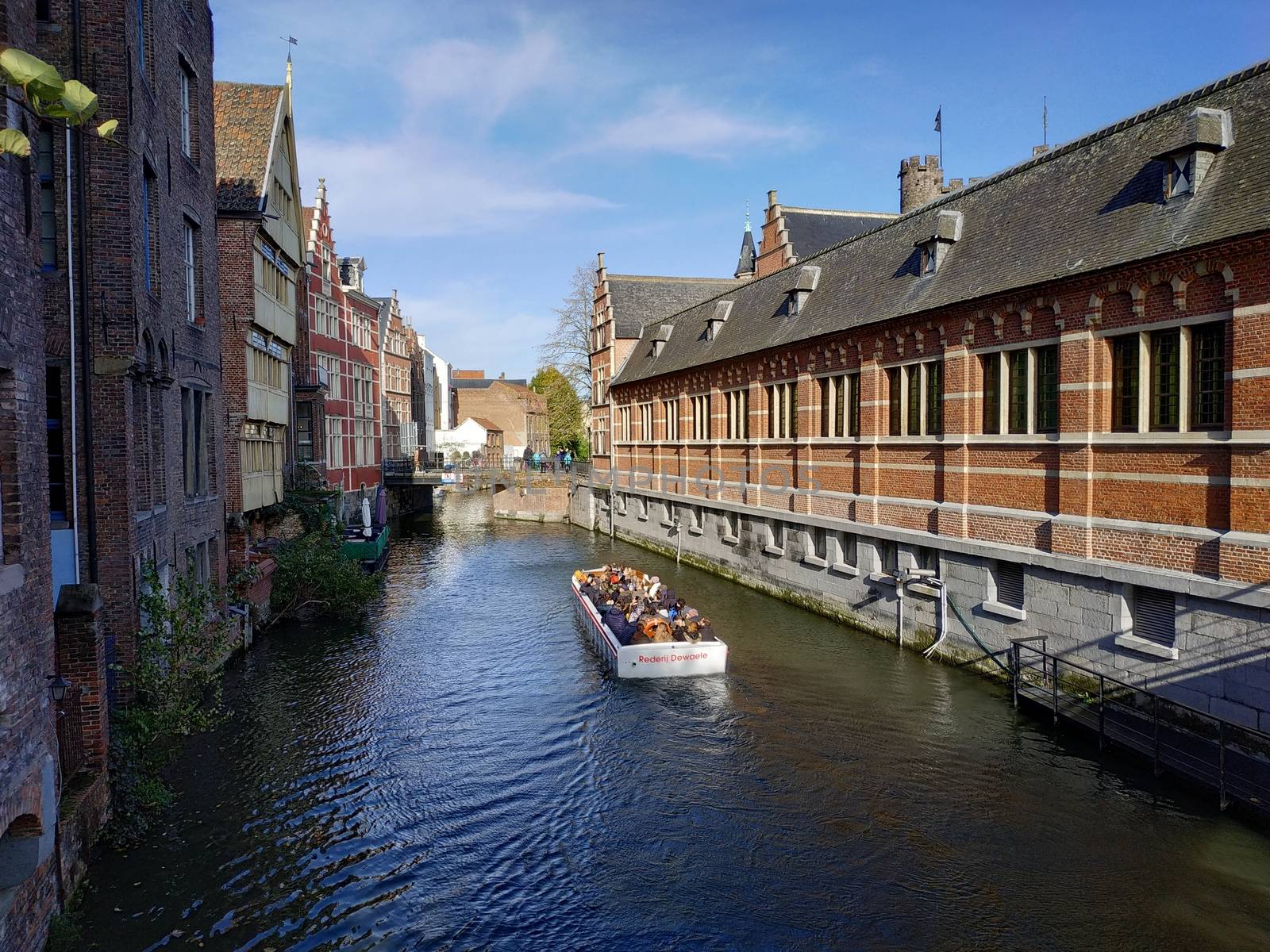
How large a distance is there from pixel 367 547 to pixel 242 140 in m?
12.2

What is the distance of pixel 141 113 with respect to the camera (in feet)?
39.9

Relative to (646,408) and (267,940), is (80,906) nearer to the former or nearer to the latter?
(267,940)

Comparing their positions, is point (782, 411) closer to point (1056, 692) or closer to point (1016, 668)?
point (1016, 668)

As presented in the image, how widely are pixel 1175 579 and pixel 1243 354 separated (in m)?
2.87

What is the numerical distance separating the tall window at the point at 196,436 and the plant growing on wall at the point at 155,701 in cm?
266

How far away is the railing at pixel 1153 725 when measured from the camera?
394 inches

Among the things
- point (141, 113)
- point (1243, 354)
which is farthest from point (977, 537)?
point (141, 113)

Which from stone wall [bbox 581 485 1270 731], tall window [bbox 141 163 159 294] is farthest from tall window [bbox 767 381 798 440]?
tall window [bbox 141 163 159 294]

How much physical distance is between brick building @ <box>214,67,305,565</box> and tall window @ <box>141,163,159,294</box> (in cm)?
645

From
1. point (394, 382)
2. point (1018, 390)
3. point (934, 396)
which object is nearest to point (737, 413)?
point (934, 396)

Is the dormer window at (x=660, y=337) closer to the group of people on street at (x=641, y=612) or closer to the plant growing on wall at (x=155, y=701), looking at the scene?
the group of people on street at (x=641, y=612)

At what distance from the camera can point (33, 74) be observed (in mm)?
3516

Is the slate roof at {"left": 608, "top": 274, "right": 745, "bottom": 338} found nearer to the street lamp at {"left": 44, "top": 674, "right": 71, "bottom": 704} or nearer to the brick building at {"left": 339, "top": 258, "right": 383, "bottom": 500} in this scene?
the brick building at {"left": 339, "top": 258, "right": 383, "bottom": 500}

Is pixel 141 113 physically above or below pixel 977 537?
above
